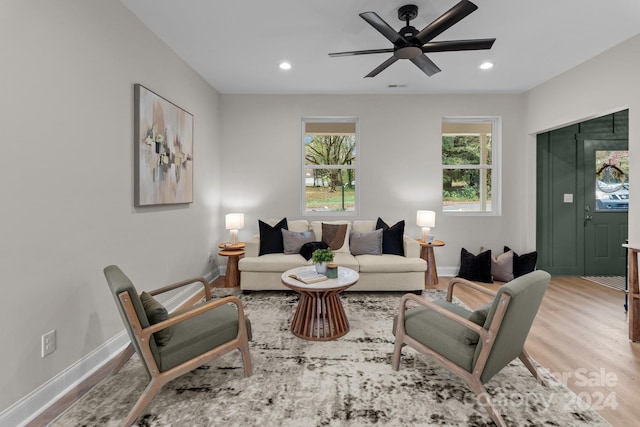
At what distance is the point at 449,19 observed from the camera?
6.72ft

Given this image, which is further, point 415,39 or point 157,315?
point 415,39

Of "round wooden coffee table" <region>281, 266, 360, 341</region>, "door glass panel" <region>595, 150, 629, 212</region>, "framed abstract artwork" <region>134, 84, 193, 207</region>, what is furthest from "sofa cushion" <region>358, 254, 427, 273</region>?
"door glass panel" <region>595, 150, 629, 212</region>

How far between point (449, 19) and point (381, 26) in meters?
0.48

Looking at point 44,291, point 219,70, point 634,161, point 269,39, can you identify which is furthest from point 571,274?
point 44,291

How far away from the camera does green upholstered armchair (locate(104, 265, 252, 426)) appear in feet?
5.13

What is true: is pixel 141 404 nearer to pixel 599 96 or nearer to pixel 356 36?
pixel 356 36

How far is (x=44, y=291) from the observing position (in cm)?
175

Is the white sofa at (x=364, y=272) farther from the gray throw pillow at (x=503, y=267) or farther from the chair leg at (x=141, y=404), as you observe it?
the chair leg at (x=141, y=404)

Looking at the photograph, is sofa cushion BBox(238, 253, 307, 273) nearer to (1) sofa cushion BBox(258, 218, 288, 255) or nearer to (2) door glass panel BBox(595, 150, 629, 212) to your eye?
(1) sofa cushion BBox(258, 218, 288, 255)

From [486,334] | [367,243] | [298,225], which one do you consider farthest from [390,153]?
[486,334]

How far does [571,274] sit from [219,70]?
5929mm

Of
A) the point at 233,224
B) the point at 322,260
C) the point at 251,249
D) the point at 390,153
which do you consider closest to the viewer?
the point at 322,260

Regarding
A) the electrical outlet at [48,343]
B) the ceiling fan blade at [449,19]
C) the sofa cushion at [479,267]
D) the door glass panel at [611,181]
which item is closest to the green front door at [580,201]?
the door glass panel at [611,181]

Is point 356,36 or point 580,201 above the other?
point 356,36
